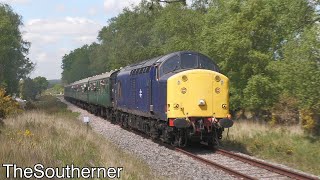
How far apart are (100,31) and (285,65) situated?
89124mm

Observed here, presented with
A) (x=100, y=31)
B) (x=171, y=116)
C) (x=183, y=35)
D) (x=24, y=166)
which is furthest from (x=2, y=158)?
(x=100, y=31)

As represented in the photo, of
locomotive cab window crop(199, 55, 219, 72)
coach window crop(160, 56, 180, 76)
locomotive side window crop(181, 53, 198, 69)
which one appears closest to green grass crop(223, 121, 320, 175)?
locomotive cab window crop(199, 55, 219, 72)

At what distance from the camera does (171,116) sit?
1504cm

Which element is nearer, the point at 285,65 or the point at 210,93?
the point at 210,93

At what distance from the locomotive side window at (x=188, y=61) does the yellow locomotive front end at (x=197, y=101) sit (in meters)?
0.92

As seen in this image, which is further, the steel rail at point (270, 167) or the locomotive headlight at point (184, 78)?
the locomotive headlight at point (184, 78)

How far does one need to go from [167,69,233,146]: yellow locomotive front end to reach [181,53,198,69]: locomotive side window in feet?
3.00

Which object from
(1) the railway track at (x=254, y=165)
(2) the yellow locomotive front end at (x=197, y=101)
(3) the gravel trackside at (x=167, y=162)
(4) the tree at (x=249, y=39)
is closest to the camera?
(1) the railway track at (x=254, y=165)

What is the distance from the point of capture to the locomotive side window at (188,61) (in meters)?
16.2

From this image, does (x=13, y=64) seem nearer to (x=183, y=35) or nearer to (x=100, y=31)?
(x=183, y=35)

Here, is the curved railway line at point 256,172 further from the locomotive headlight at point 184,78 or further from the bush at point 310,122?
the bush at point 310,122

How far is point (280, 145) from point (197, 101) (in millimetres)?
3652

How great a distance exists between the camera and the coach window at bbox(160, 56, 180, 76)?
16.2 m

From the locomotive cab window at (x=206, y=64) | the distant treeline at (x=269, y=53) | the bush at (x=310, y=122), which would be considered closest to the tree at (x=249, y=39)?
the distant treeline at (x=269, y=53)
